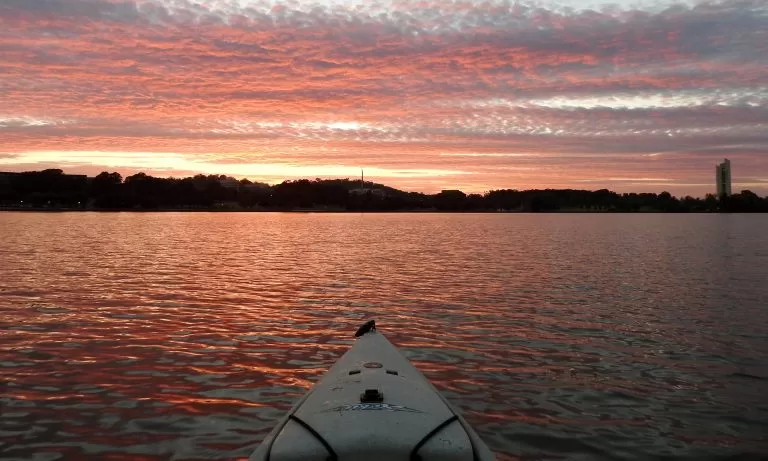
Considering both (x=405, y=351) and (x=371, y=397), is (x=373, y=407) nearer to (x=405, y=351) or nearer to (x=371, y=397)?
(x=371, y=397)

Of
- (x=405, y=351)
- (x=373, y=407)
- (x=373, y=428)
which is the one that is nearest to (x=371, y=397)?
Answer: (x=373, y=407)

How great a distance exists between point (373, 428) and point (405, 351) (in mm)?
8118

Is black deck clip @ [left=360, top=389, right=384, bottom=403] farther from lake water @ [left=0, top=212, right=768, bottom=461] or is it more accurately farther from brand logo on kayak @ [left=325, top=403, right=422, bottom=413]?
lake water @ [left=0, top=212, right=768, bottom=461]

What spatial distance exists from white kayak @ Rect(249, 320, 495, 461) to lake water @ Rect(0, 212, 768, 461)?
195 centimetres

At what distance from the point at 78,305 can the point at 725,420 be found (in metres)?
18.7

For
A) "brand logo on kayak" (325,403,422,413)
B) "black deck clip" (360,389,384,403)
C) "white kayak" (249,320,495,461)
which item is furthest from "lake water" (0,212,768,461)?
"black deck clip" (360,389,384,403)

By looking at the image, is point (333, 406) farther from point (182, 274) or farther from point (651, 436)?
point (182, 274)

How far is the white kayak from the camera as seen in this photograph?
6.11 meters

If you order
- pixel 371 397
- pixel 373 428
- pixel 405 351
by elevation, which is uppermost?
pixel 371 397

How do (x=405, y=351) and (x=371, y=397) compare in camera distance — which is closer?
(x=371, y=397)

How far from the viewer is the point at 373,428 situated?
6.36 metres

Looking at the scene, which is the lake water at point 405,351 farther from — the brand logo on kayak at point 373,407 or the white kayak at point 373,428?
the brand logo on kayak at point 373,407

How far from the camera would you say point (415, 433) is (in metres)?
6.39

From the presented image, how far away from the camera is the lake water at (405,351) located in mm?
9359
